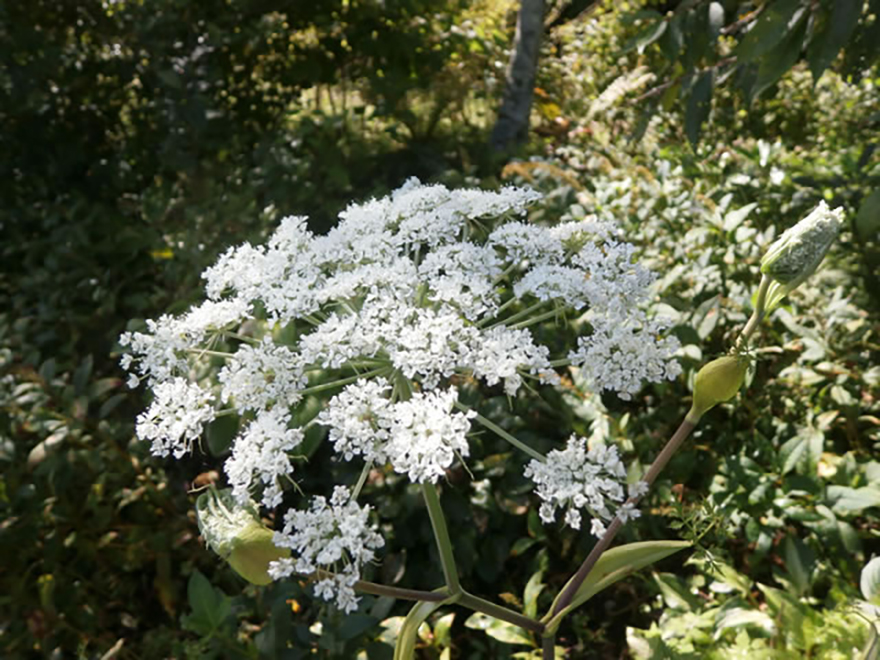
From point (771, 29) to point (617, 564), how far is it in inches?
57.4

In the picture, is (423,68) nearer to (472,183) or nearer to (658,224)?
(472,183)

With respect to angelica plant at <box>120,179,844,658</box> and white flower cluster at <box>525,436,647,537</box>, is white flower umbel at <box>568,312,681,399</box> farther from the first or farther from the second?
white flower cluster at <box>525,436,647,537</box>

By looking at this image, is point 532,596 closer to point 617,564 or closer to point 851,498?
point 617,564

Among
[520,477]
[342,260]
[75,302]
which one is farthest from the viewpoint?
[75,302]

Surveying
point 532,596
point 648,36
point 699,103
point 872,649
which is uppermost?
point 648,36

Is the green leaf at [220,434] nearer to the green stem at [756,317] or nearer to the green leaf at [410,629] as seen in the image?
the green leaf at [410,629]

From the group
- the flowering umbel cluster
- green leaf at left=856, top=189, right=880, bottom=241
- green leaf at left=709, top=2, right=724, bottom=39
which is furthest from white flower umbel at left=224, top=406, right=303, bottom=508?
green leaf at left=709, top=2, right=724, bottom=39

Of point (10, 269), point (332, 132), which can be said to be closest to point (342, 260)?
point (332, 132)

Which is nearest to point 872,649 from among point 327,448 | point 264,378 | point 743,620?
point 743,620

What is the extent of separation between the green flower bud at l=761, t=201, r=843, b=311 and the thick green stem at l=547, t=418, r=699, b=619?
279 millimetres

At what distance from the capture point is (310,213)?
3613mm

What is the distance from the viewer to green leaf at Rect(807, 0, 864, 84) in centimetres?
183

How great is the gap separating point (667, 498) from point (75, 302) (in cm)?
266

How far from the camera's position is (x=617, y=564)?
1310 mm
